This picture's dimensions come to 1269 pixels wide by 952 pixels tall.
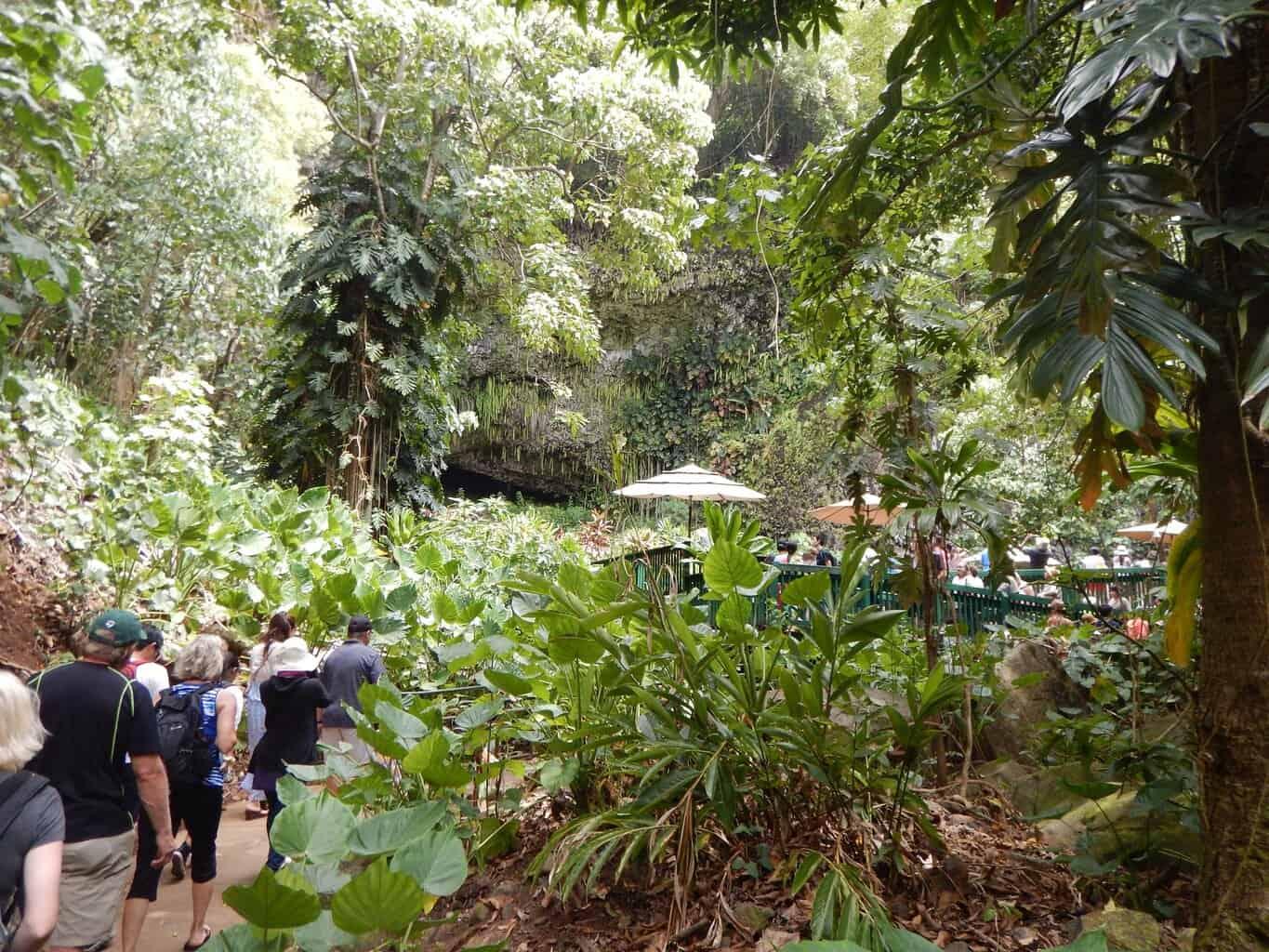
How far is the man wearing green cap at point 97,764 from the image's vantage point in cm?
242

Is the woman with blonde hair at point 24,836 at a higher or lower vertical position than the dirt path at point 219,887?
higher

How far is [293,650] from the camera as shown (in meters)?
3.48

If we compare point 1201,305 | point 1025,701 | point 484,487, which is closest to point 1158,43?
point 1201,305

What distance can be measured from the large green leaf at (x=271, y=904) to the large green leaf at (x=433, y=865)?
16cm

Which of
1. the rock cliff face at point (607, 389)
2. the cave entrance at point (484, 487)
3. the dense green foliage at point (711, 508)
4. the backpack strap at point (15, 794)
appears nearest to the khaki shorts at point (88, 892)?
the backpack strap at point (15, 794)

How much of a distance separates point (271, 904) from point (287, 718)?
2608mm

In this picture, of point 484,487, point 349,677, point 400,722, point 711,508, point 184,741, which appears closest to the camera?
point 400,722

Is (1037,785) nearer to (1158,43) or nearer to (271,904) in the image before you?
(1158,43)

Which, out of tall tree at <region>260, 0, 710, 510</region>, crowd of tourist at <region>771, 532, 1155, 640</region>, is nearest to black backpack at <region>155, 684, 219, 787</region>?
crowd of tourist at <region>771, 532, 1155, 640</region>

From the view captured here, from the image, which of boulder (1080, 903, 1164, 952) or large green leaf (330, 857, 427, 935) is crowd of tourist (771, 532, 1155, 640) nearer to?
boulder (1080, 903, 1164, 952)

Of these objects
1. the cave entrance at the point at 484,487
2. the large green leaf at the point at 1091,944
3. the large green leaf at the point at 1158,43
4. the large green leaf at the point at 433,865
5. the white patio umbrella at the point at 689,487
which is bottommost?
the large green leaf at the point at 433,865

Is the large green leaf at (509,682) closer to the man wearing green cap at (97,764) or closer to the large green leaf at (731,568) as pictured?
the large green leaf at (731,568)

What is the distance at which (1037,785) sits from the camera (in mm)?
2621

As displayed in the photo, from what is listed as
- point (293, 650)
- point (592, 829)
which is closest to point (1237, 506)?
point (592, 829)
